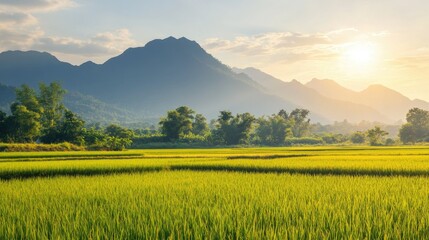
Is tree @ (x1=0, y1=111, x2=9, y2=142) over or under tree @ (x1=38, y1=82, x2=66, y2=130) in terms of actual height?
under

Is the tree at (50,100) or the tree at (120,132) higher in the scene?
the tree at (50,100)

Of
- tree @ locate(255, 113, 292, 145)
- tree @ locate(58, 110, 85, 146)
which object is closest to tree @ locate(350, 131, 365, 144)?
tree @ locate(255, 113, 292, 145)

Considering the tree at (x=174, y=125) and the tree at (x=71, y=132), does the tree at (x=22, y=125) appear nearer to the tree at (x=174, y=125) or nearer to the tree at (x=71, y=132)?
the tree at (x=71, y=132)

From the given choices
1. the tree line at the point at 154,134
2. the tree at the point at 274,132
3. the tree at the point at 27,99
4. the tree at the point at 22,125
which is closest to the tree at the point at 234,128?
the tree line at the point at 154,134

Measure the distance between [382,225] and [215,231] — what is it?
2.09 m

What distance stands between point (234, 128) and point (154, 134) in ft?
70.3

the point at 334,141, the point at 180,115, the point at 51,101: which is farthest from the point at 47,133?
the point at 334,141

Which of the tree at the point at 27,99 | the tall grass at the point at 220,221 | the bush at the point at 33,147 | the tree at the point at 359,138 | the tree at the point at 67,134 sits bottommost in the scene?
the tree at the point at 359,138

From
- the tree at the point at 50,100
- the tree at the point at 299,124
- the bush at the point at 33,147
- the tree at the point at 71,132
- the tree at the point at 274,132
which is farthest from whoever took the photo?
the tree at the point at 299,124

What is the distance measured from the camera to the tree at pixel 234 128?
264 feet

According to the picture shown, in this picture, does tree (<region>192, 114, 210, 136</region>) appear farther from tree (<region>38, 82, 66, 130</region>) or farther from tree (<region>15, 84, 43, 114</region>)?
tree (<region>15, 84, 43, 114</region>)

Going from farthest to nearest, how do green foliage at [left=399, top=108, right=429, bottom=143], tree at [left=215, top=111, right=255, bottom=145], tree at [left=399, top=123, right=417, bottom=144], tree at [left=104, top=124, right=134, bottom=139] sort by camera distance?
green foliage at [left=399, top=108, right=429, bottom=143]
tree at [left=399, top=123, right=417, bottom=144]
tree at [left=215, top=111, right=255, bottom=145]
tree at [left=104, top=124, right=134, bottom=139]

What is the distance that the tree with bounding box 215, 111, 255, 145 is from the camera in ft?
264

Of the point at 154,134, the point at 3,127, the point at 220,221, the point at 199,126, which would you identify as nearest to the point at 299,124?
the point at 199,126
